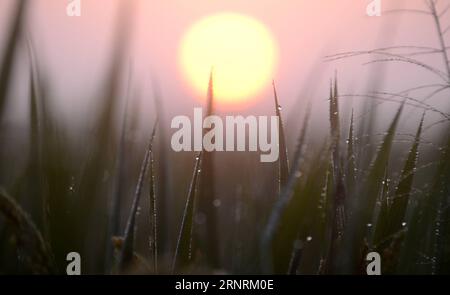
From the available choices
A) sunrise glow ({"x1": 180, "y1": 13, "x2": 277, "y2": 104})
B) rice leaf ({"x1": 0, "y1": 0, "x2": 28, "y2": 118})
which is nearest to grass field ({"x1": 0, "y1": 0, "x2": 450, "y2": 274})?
rice leaf ({"x1": 0, "y1": 0, "x2": 28, "y2": 118})

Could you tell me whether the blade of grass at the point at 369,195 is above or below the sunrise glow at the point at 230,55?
below

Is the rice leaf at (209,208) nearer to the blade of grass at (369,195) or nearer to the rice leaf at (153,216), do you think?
the rice leaf at (153,216)

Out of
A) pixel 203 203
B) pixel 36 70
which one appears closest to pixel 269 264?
pixel 203 203

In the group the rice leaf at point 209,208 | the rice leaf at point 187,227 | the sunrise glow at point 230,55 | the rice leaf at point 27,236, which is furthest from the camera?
the sunrise glow at point 230,55

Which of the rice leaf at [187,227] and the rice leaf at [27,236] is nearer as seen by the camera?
the rice leaf at [27,236]

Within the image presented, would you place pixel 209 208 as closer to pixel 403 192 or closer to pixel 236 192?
pixel 236 192

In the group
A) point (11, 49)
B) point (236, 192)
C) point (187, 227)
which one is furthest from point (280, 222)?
point (11, 49)

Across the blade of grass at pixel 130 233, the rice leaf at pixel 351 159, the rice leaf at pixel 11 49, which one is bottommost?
the blade of grass at pixel 130 233

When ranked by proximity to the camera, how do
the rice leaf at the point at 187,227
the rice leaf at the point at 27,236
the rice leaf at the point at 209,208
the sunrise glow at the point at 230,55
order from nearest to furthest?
the rice leaf at the point at 27,236 → the rice leaf at the point at 187,227 → the rice leaf at the point at 209,208 → the sunrise glow at the point at 230,55

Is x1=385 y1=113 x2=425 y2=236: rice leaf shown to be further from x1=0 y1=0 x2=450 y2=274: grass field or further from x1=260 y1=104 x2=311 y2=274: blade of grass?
x1=260 y1=104 x2=311 y2=274: blade of grass

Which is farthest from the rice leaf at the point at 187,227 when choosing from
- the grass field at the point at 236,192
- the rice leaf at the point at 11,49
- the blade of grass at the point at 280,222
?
the rice leaf at the point at 11,49

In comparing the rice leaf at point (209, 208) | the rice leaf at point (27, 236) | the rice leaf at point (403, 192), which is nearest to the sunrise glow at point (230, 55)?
the rice leaf at point (209, 208)

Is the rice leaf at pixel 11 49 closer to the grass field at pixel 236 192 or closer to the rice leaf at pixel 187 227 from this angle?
the grass field at pixel 236 192
